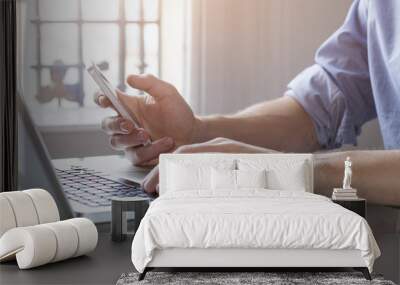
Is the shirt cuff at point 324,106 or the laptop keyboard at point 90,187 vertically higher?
the shirt cuff at point 324,106

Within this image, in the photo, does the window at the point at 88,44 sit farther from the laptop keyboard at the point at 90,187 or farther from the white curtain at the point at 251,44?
the laptop keyboard at the point at 90,187

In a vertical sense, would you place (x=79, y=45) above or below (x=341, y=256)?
above

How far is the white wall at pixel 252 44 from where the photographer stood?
6402 mm

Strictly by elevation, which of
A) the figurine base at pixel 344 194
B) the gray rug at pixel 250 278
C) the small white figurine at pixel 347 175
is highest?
the small white figurine at pixel 347 175

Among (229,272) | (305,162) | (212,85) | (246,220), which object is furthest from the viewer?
(212,85)

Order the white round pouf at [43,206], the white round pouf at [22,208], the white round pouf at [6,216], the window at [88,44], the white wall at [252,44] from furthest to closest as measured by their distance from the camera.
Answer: the window at [88,44], the white wall at [252,44], the white round pouf at [43,206], the white round pouf at [22,208], the white round pouf at [6,216]

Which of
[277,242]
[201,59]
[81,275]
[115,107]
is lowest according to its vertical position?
[81,275]

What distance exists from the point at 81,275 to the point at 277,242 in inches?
51.8

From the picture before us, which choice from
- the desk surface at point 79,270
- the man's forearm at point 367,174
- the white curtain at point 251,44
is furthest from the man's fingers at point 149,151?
the man's forearm at point 367,174

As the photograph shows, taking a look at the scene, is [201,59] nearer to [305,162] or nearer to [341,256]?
[305,162]

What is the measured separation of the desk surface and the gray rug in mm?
210

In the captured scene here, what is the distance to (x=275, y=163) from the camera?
602cm

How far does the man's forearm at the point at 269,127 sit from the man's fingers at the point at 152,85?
39 centimetres

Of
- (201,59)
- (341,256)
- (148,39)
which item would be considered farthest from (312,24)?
(341,256)
